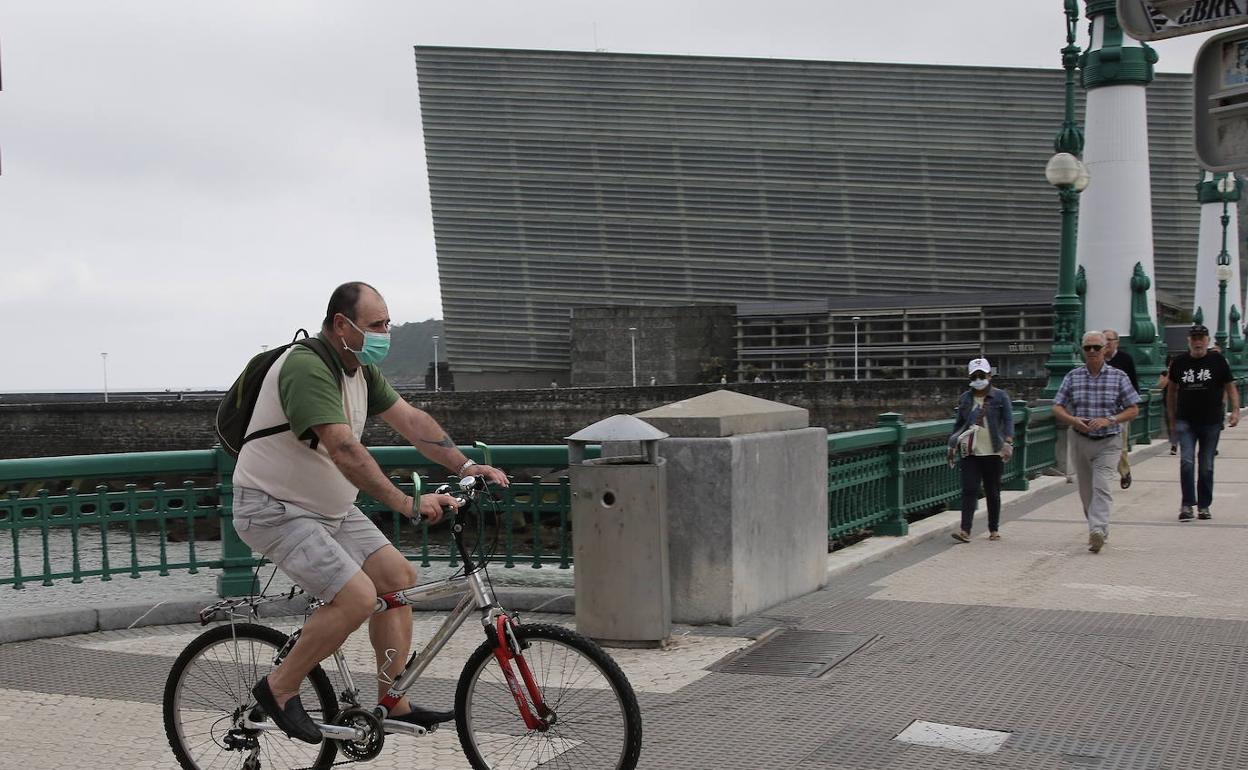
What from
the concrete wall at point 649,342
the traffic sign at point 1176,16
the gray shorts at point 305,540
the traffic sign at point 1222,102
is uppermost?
the traffic sign at point 1176,16

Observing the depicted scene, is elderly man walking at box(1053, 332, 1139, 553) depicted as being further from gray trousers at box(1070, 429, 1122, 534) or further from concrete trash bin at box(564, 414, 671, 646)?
concrete trash bin at box(564, 414, 671, 646)

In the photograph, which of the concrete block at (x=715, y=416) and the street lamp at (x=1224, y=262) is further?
the street lamp at (x=1224, y=262)

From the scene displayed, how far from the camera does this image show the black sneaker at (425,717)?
434 cm

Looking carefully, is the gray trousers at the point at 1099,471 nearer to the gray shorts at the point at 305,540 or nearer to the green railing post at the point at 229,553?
the green railing post at the point at 229,553

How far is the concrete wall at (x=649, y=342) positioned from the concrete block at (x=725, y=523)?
248ft

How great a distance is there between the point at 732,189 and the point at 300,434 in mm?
84504

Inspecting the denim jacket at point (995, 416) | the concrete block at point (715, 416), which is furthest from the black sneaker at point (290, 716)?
the denim jacket at point (995, 416)

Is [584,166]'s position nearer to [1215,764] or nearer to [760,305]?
[760,305]

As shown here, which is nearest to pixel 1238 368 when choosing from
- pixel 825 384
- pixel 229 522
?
pixel 825 384

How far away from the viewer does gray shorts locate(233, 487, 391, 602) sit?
13.8 feet

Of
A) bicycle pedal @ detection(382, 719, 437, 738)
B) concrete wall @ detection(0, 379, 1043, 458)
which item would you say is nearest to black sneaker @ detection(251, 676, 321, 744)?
bicycle pedal @ detection(382, 719, 437, 738)

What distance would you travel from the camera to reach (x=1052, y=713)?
5.54 meters

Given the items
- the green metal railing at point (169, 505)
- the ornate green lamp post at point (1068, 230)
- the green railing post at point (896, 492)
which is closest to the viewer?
the green metal railing at point (169, 505)

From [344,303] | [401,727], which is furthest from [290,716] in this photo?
[344,303]
